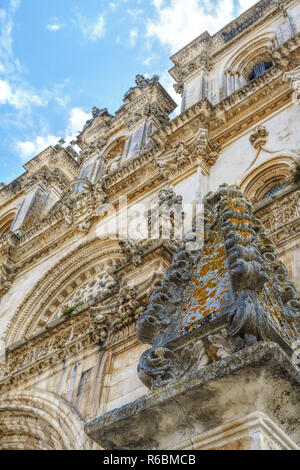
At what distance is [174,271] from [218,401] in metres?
1.49

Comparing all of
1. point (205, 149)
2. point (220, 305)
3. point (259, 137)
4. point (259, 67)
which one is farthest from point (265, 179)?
point (220, 305)

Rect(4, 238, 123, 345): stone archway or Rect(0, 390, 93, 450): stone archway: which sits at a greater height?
Rect(4, 238, 123, 345): stone archway

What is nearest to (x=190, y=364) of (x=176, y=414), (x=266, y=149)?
(x=176, y=414)

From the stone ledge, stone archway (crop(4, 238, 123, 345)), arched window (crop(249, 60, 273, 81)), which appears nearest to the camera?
the stone ledge

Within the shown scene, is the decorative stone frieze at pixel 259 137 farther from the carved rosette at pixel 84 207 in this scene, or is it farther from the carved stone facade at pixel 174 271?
the carved rosette at pixel 84 207

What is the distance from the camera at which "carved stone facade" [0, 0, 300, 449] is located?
2.86 meters

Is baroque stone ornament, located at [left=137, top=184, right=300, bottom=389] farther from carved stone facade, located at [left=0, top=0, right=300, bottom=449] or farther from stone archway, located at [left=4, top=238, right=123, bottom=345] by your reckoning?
stone archway, located at [left=4, top=238, right=123, bottom=345]

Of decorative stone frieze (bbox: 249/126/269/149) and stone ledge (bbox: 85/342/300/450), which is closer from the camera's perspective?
stone ledge (bbox: 85/342/300/450)

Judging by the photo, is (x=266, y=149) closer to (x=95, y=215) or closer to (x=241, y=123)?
(x=241, y=123)

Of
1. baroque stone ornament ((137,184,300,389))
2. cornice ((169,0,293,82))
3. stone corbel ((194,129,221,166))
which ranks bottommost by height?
baroque stone ornament ((137,184,300,389))

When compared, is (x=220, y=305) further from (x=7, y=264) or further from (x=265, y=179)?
(x=7, y=264)

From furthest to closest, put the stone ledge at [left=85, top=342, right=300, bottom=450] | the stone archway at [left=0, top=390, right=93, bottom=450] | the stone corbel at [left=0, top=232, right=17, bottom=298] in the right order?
the stone corbel at [left=0, top=232, right=17, bottom=298] < the stone archway at [left=0, top=390, right=93, bottom=450] < the stone ledge at [left=85, top=342, right=300, bottom=450]

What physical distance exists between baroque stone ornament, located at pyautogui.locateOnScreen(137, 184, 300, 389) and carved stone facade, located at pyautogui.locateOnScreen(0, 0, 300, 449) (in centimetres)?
1

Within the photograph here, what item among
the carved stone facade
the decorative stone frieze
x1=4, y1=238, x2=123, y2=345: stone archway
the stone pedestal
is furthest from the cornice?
the stone pedestal
